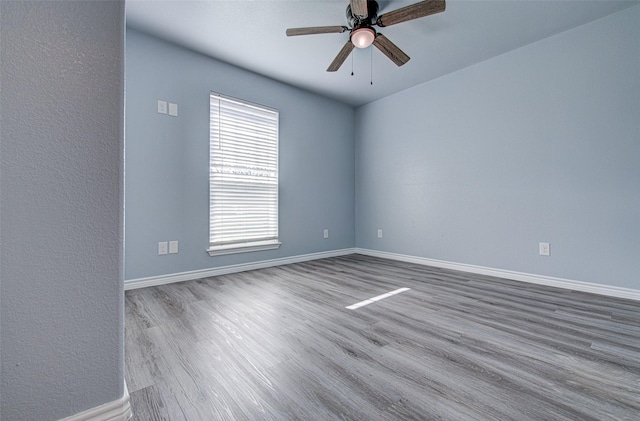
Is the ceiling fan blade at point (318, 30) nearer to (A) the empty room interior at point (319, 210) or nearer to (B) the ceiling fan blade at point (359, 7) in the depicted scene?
(A) the empty room interior at point (319, 210)

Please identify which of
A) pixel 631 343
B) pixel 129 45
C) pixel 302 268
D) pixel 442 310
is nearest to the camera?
pixel 631 343

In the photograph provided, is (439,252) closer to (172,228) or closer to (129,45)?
(172,228)

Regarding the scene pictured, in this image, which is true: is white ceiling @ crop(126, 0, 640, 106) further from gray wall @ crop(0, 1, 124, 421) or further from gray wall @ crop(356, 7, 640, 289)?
gray wall @ crop(0, 1, 124, 421)

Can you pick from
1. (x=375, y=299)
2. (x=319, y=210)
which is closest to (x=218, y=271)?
(x=319, y=210)

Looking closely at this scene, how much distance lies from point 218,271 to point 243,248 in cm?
36

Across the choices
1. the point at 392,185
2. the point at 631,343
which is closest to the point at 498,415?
the point at 631,343

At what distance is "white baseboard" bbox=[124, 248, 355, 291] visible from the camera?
244 cm

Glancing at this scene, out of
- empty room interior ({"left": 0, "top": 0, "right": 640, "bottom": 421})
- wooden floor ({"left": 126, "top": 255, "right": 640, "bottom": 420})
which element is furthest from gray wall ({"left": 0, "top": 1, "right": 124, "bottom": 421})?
wooden floor ({"left": 126, "top": 255, "right": 640, "bottom": 420})

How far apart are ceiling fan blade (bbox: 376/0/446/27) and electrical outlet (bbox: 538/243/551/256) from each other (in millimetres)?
2246

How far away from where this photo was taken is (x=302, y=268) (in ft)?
10.7

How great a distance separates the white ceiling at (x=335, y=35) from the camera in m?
2.13

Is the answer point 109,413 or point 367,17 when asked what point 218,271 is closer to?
point 109,413

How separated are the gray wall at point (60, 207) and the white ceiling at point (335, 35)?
1703mm

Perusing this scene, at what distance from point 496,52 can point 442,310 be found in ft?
8.72
